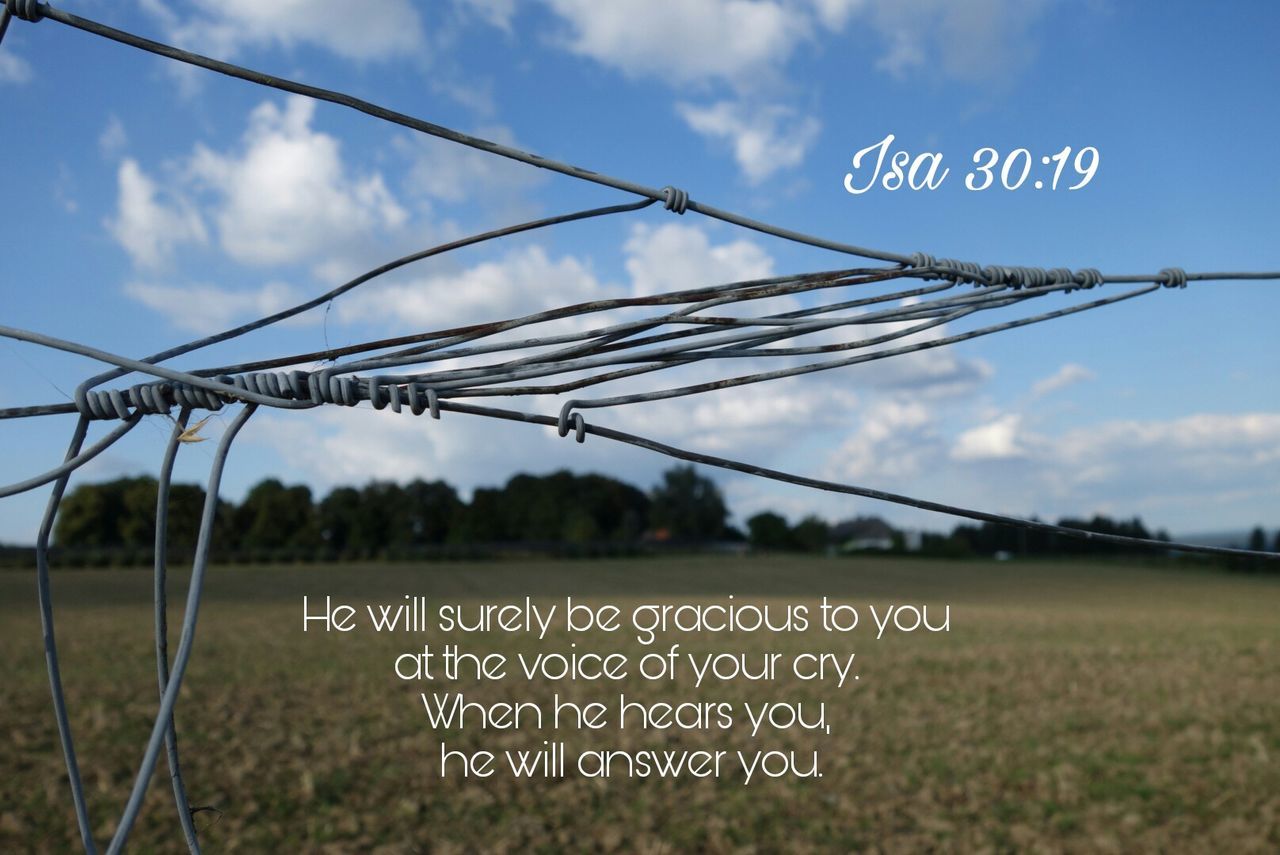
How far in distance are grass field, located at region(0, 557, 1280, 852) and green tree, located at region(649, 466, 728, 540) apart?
130ft

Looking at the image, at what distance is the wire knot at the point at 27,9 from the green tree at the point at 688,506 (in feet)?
164

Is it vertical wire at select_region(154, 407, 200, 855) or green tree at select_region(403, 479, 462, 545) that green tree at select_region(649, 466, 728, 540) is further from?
vertical wire at select_region(154, 407, 200, 855)

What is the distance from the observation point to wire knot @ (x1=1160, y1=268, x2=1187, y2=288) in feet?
5.47

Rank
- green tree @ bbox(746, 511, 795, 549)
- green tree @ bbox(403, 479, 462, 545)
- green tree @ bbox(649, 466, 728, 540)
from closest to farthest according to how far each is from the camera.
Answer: green tree @ bbox(403, 479, 462, 545) → green tree @ bbox(746, 511, 795, 549) → green tree @ bbox(649, 466, 728, 540)

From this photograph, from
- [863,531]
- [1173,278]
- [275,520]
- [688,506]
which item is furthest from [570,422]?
[863,531]

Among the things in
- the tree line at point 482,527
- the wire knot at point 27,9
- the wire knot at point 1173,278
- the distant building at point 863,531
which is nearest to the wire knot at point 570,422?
the wire knot at point 27,9

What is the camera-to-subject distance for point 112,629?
1306 centimetres

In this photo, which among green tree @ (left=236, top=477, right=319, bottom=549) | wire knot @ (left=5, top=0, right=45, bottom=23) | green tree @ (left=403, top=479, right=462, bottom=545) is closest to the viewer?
wire knot @ (left=5, top=0, right=45, bottom=23)

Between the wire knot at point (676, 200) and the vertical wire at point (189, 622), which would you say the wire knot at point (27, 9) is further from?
the wire knot at point (676, 200)

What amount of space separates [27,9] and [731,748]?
5813 mm

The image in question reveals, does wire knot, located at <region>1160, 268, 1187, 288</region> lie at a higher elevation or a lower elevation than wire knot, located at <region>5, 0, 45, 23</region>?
lower

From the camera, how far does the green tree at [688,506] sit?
52.2 m

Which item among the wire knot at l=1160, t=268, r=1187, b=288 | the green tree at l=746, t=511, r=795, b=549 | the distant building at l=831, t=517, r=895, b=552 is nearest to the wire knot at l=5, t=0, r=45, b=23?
the wire knot at l=1160, t=268, r=1187, b=288

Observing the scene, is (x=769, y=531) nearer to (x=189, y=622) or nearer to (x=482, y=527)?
(x=482, y=527)
